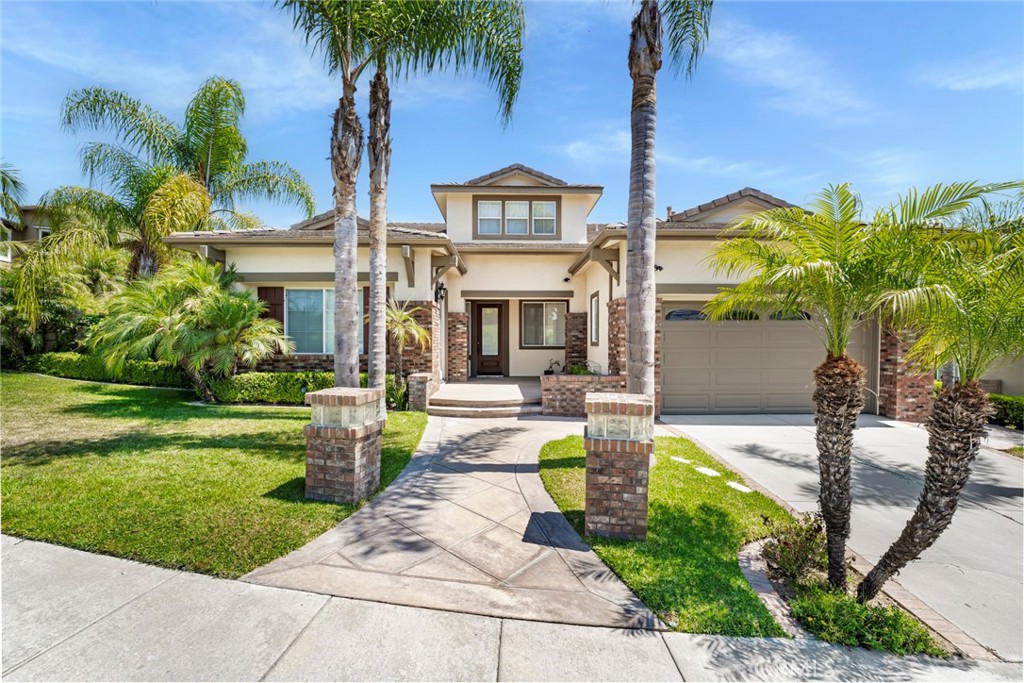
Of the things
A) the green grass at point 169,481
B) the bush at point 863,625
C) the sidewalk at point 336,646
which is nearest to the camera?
the sidewalk at point 336,646

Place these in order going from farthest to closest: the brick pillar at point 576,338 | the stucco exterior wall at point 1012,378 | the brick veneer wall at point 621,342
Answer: the brick pillar at point 576,338 < the stucco exterior wall at point 1012,378 < the brick veneer wall at point 621,342

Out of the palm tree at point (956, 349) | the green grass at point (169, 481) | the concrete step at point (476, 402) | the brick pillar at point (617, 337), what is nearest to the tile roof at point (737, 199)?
the brick pillar at point (617, 337)

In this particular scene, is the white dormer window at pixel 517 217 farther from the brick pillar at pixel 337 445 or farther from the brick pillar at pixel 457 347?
the brick pillar at pixel 337 445

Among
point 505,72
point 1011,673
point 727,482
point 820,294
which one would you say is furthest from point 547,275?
point 1011,673

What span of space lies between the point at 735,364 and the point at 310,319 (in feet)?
35.7

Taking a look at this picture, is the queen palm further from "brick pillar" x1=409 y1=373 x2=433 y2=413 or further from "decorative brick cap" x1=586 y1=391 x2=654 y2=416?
Result: "decorative brick cap" x1=586 y1=391 x2=654 y2=416

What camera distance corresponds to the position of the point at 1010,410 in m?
9.83

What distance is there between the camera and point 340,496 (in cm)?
478

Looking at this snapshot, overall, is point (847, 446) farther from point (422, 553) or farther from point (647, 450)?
point (422, 553)

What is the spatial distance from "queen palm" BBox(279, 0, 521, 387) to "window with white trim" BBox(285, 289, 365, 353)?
4.22 metres

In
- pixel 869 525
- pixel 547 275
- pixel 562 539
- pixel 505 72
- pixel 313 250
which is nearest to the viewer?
pixel 562 539

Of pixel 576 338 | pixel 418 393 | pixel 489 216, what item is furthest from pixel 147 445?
pixel 489 216

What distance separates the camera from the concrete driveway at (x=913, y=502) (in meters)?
3.46

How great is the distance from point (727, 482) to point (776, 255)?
124 inches
